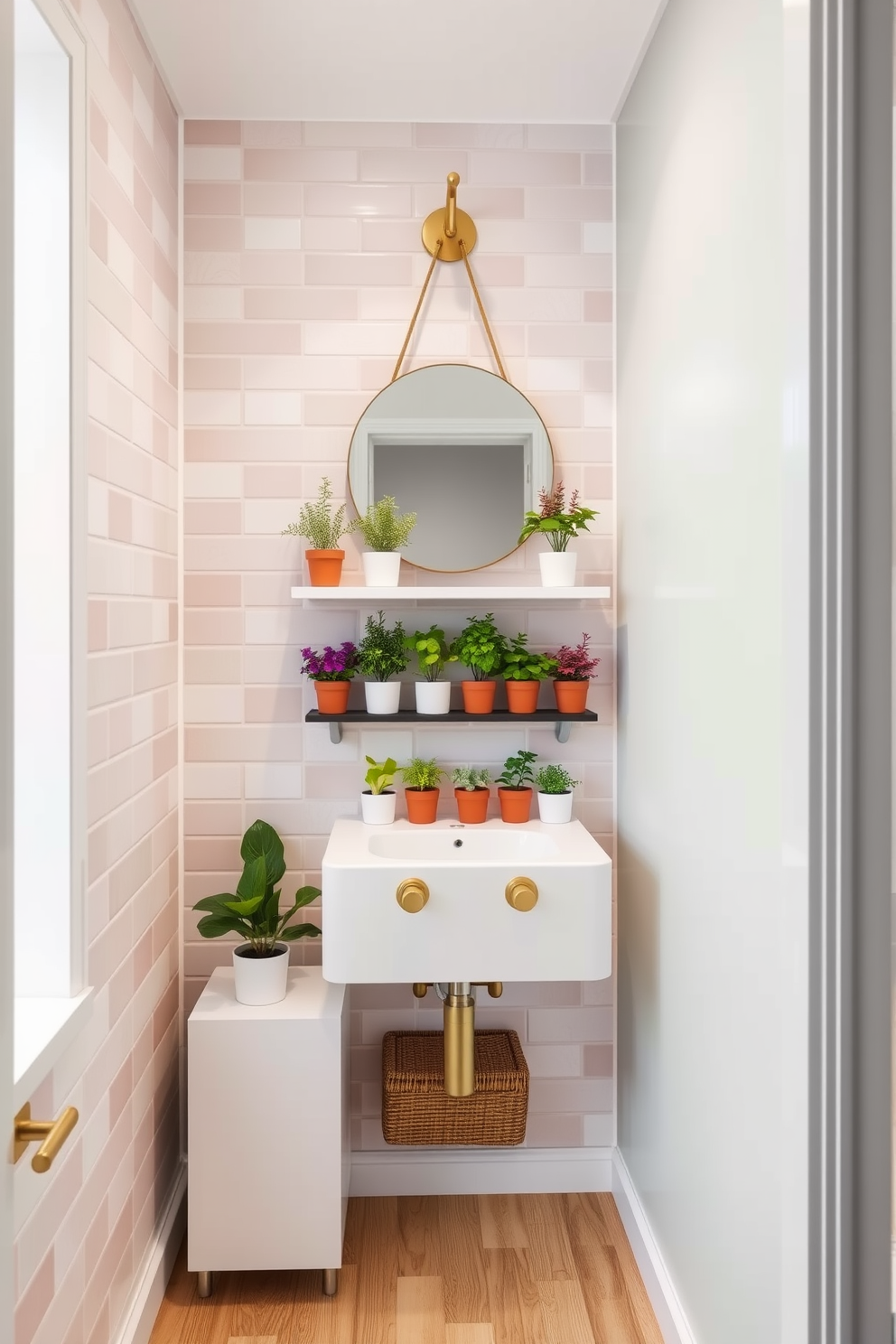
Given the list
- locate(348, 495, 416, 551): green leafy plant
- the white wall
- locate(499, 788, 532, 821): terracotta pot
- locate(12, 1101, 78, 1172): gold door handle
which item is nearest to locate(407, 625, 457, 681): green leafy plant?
locate(348, 495, 416, 551): green leafy plant

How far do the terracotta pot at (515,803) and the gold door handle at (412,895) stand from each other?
43 cm

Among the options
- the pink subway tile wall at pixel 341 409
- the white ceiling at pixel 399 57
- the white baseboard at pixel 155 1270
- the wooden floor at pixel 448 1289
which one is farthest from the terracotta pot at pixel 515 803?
the white ceiling at pixel 399 57

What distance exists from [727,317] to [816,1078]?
1.10 m

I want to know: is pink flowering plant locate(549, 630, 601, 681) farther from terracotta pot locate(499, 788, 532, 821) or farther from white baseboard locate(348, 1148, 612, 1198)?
white baseboard locate(348, 1148, 612, 1198)

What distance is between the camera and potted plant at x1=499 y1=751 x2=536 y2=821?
232cm

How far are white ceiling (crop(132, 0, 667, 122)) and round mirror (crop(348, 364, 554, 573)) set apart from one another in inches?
24.0

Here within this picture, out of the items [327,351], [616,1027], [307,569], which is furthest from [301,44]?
[616,1027]

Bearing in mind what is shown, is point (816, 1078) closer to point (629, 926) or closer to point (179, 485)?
point (629, 926)

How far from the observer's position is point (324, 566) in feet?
7.38

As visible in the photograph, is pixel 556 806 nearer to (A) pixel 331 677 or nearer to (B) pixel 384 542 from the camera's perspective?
(A) pixel 331 677

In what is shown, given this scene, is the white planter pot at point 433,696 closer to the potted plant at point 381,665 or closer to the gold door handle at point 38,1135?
the potted plant at point 381,665

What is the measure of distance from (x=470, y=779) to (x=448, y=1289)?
1.07 metres

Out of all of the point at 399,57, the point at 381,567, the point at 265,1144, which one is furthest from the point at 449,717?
the point at 399,57

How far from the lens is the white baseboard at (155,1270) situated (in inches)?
71.4
